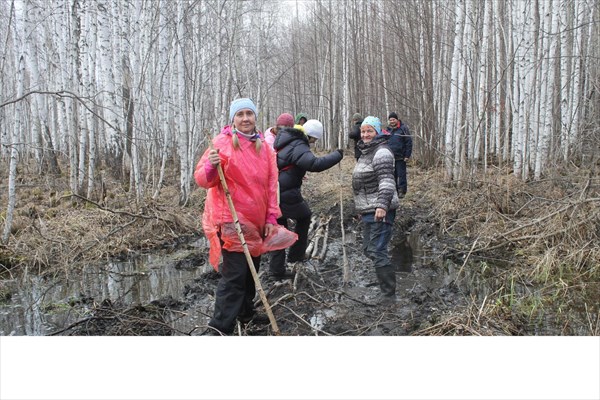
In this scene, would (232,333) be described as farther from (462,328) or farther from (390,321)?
(462,328)

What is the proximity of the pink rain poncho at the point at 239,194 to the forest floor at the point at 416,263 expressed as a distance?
712 mm

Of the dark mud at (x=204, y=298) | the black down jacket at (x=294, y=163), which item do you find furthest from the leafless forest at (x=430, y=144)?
the black down jacket at (x=294, y=163)

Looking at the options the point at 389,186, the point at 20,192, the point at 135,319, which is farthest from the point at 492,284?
the point at 20,192

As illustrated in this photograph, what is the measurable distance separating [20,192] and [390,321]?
32.8 feet

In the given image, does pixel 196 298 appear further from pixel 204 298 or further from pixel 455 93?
pixel 455 93

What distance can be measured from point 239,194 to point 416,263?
11.0ft

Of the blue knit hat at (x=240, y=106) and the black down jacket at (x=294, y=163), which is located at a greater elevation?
the blue knit hat at (x=240, y=106)

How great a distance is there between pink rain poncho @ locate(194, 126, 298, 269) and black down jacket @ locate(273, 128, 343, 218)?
0.93m

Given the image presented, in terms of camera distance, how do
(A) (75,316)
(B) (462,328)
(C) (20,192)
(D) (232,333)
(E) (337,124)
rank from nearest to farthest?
(B) (462,328), (D) (232,333), (A) (75,316), (C) (20,192), (E) (337,124)

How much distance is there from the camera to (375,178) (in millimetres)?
4430

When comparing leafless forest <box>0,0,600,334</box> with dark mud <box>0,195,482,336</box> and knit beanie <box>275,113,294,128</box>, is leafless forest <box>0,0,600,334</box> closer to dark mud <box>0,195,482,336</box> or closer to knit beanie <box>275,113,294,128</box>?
dark mud <box>0,195,482,336</box>

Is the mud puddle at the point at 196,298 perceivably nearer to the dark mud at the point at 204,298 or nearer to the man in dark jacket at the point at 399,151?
the dark mud at the point at 204,298

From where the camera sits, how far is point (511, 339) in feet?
9.76

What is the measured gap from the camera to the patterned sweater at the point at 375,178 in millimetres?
4277
